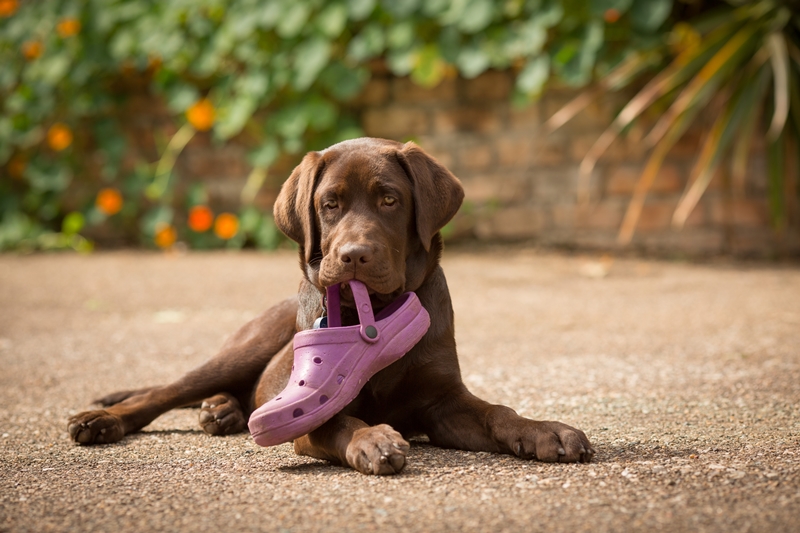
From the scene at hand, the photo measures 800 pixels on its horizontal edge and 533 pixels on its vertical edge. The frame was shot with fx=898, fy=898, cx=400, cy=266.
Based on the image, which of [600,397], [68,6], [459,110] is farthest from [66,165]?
[600,397]

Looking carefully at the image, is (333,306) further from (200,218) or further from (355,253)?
(200,218)

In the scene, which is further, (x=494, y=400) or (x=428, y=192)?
(x=494, y=400)

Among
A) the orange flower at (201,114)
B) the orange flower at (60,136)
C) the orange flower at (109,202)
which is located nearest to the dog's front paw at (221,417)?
the orange flower at (201,114)

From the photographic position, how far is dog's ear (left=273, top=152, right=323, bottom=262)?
10.4 feet

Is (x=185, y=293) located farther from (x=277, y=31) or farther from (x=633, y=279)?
(x=633, y=279)

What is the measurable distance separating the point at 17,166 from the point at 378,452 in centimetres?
882

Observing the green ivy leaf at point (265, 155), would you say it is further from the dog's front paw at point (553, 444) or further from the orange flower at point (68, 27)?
the dog's front paw at point (553, 444)

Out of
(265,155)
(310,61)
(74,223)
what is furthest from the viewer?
(74,223)

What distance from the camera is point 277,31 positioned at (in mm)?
8875

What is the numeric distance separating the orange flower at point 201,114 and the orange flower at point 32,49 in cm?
230

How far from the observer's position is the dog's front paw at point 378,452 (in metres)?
2.62

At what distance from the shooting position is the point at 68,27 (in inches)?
376

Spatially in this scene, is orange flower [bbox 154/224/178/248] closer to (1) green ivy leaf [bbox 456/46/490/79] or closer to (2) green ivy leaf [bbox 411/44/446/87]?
(2) green ivy leaf [bbox 411/44/446/87]

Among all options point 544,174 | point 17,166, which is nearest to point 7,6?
point 17,166
